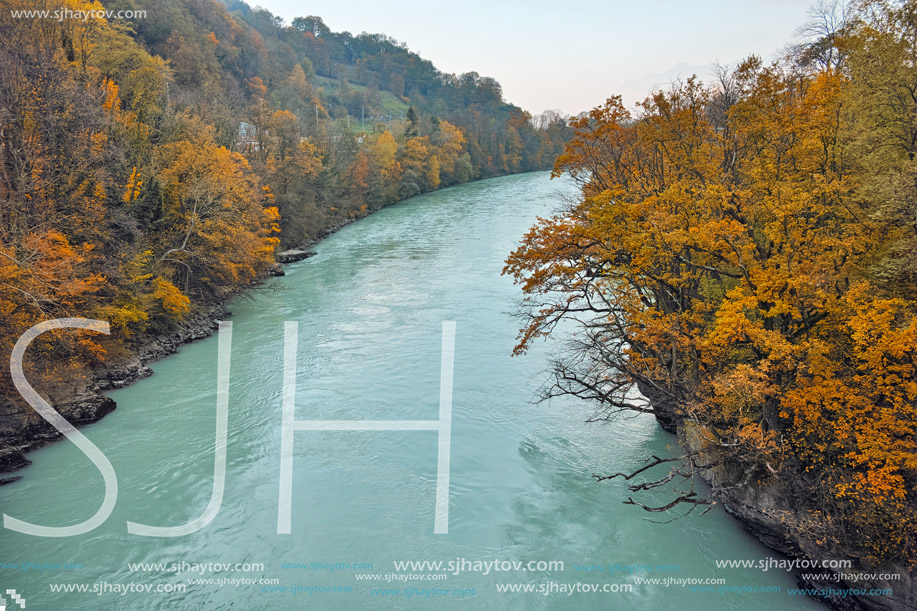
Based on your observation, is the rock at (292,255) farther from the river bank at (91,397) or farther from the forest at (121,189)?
the river bank at (91,397)

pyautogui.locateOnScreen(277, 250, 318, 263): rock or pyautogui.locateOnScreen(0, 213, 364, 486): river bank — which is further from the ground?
pyautogui.locateOnScreen(277, 250, 318, 263): rock

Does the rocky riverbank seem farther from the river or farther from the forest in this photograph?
the forest

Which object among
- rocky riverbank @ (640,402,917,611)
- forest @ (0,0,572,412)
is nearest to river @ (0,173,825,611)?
rocky riverbank @ (640,402,917,611)

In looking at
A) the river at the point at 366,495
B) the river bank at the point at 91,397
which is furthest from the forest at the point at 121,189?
the river at the point at 366,495

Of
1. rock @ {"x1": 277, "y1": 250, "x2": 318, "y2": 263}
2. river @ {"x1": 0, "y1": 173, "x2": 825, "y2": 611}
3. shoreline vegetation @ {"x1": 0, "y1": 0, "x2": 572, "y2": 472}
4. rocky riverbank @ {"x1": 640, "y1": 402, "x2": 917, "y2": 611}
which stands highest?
shoreline vegetation @ {"x1": 0, "y1": 0, "x2": 572, "y2": 472}

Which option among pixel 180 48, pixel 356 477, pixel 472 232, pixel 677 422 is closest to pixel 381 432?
pixel 356 477

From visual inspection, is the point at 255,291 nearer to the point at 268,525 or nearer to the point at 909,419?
the point at 268,525
